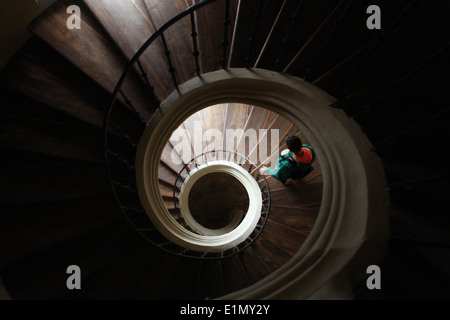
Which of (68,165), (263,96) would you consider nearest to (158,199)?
(68,165)

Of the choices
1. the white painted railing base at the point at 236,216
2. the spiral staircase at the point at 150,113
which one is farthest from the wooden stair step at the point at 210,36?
the white painted railing base at the point at 236,216

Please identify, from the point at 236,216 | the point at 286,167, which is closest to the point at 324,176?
the point at 286,167

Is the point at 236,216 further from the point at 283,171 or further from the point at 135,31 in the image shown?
the point at 135,31

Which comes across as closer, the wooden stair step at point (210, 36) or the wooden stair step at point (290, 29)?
the wooden stair step at point (290, 29)

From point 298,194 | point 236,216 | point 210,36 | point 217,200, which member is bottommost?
point 236,216

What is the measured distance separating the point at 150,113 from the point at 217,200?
533cm

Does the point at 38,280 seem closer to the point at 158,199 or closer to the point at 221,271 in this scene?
the point at 158,199

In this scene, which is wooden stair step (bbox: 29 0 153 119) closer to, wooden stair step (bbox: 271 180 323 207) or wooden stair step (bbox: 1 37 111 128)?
wooden stair step (bbox: 1 37 111 128)

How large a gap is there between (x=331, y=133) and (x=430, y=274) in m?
1.50

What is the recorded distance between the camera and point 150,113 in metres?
3.05

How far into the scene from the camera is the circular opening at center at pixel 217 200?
774 cm

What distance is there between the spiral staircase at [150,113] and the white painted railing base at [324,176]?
0.16 ft

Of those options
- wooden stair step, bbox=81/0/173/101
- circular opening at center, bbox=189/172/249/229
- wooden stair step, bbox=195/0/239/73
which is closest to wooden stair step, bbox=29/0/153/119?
wooden stair step, bbox=81/0/173/101

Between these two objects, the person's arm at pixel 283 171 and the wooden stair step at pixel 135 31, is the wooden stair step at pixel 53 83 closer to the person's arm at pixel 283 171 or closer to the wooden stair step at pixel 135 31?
the wooden stair step at pixel 135 31
